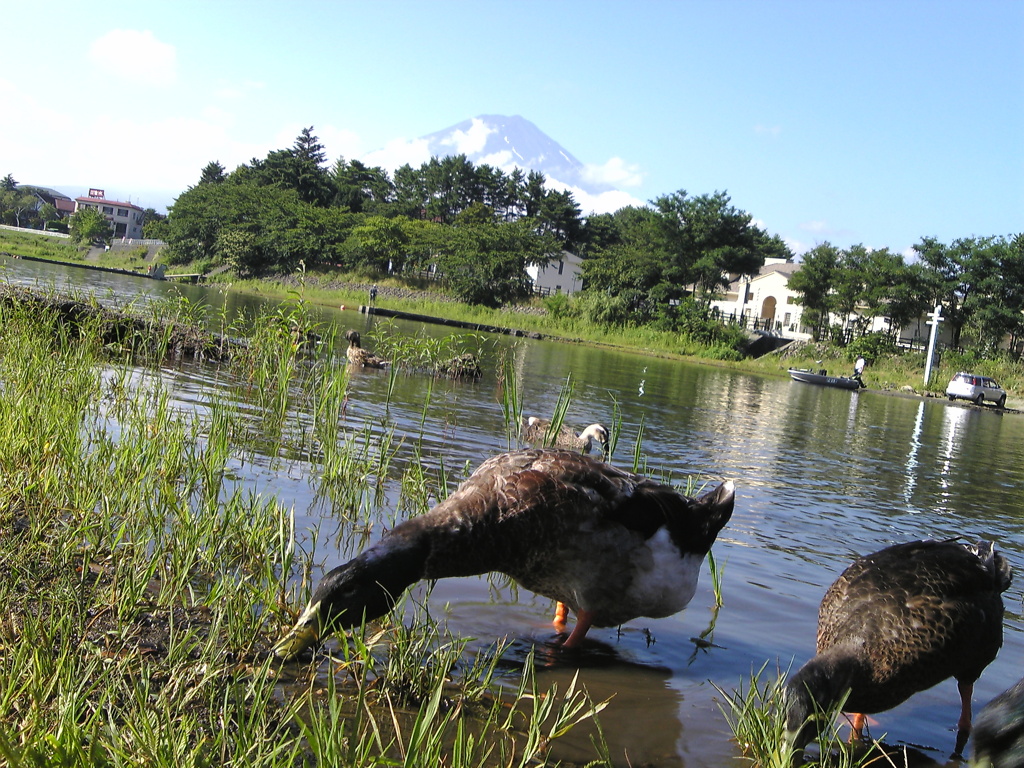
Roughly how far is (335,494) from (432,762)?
13.7ft

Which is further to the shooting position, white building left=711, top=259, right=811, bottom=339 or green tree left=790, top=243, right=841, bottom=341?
white building left=711, top=259, right=811, bottom=339

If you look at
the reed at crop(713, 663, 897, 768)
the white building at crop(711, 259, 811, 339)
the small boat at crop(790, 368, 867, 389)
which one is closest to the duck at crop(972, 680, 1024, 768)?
the reed at crop(713, 663, 897, 768)

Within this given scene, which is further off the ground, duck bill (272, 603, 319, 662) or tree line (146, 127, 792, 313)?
tree line (146, 127, 792, 313)

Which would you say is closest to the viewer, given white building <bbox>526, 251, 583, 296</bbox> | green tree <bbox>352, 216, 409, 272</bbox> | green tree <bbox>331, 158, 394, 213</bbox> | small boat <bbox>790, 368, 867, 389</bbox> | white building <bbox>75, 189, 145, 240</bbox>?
small boat <bbox>790, 368, 867, 389</bbox>

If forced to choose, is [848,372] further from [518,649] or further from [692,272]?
[518,649]

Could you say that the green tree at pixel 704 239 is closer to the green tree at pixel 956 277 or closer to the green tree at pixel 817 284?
the green tree at pixel 817 284

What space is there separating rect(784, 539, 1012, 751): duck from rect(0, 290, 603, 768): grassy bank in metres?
1.14

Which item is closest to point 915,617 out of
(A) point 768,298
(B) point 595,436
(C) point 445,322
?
(B) point 595,436

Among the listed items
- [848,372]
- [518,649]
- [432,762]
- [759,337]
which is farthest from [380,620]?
[759,337]

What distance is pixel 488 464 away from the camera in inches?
171

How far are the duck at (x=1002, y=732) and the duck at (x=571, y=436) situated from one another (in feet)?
26.7

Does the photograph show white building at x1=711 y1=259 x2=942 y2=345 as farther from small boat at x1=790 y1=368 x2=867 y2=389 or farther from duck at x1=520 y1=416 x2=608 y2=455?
duck at x1=520 y1=416 x2=608 y2=455

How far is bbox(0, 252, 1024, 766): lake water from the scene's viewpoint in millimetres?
4262

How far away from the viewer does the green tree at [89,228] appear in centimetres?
10457
